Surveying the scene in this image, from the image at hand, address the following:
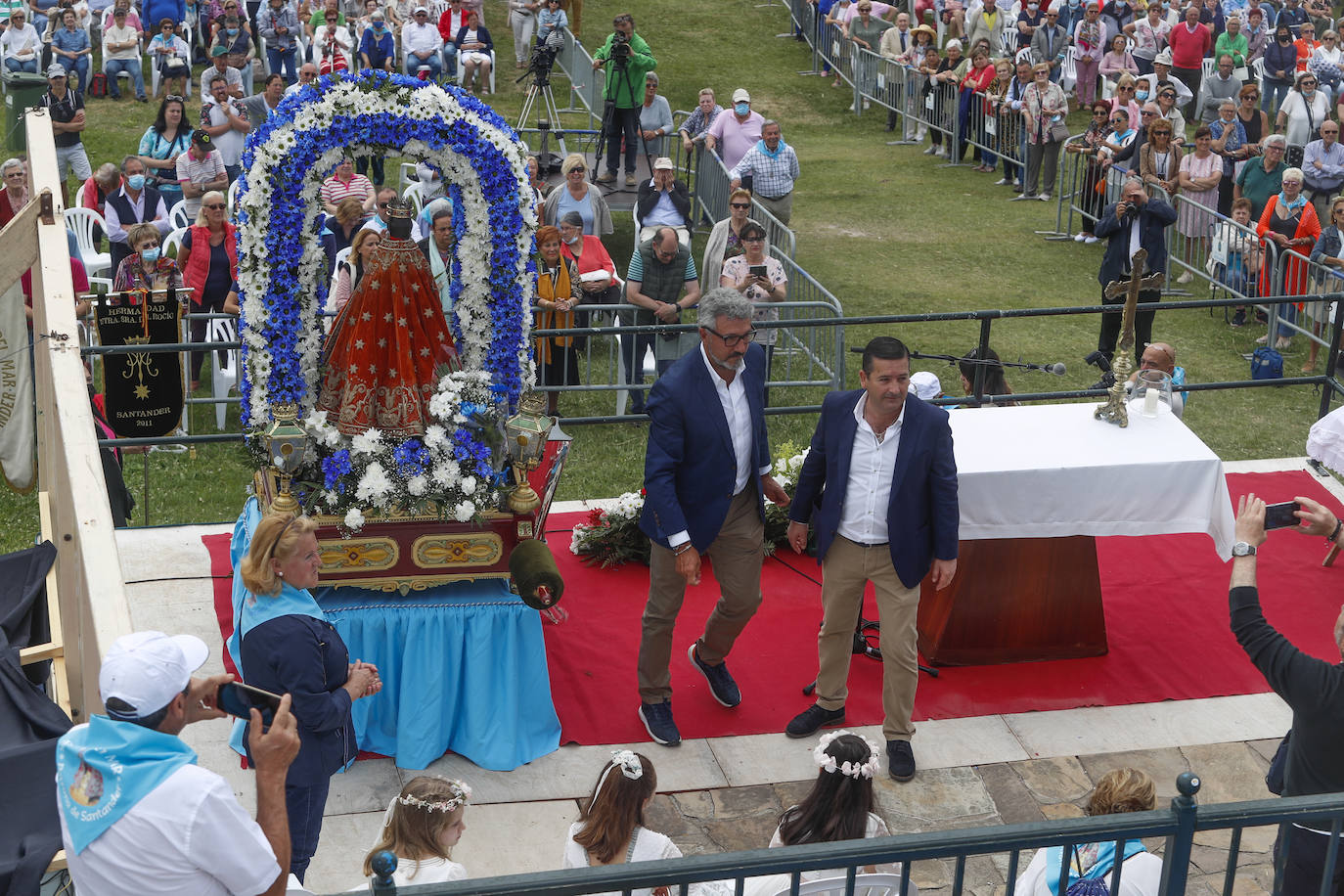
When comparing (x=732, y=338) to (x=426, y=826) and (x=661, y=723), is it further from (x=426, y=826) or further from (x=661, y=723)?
(x=426, y=826)

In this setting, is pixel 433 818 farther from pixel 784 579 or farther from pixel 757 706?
pixel 784 579

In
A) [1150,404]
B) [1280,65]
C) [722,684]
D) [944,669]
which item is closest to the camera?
[722,684]

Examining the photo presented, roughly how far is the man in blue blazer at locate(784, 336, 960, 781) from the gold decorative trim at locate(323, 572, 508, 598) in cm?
163

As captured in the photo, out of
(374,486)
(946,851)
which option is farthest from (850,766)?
(374,486)

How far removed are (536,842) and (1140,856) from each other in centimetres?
268

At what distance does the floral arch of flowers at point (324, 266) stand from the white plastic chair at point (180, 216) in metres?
7.41

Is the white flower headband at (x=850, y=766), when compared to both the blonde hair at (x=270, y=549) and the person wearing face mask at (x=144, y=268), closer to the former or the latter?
the blonde hair at (x=270, y=549)

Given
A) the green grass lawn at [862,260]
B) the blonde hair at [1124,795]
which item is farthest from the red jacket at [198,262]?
the blonde hair at [1124,795]

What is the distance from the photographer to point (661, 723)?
7.02m

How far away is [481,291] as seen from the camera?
24.1 feet

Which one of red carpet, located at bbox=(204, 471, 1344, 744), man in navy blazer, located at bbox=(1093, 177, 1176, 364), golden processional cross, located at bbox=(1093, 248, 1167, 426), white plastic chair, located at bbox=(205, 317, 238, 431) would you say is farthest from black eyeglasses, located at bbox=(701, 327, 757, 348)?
man in navy blazer, located at bbox=(1093, 177, 1176, 364)

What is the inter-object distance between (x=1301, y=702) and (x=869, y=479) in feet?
7.68

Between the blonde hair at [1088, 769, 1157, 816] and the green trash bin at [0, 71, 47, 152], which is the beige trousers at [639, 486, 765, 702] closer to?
the blonde hair at [1088, 769, 1157, 816]

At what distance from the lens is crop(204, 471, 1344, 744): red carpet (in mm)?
7352
